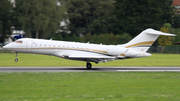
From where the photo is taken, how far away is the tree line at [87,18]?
6372 centimetres

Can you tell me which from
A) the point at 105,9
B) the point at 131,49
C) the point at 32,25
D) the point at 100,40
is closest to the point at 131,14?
the point at 105,9

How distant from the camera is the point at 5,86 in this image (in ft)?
47.7

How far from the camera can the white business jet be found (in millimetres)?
26438

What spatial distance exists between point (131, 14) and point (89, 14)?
15526 mm

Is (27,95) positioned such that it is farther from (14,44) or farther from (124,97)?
(14,44)

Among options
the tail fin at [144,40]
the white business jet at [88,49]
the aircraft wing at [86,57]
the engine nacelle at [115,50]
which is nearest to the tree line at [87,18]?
the white business jet at [88,49]

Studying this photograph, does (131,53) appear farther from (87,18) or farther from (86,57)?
(87,18)

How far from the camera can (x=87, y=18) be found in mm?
85625

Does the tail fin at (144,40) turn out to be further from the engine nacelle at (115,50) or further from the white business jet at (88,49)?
the engine nacelle at (115,50)

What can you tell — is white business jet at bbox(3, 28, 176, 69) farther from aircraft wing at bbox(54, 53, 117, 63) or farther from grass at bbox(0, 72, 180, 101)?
grass at bbox(0, 72, 180, 101)

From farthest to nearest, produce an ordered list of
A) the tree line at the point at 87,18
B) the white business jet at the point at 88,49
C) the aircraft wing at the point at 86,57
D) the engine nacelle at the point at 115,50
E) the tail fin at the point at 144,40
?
the tree line at the point at 87,18 < the tail fin at the point at 144,40 < the engine nacelle at the point at 115,50 < the white business jet at the point at 88,49 < the aircraft wing at the point at 86,57

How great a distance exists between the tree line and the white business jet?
3663 cm

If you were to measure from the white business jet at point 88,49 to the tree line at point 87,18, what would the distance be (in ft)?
120

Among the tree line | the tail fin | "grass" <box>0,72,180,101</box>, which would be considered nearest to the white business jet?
the tail fin
